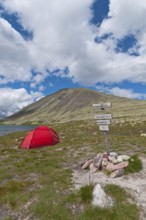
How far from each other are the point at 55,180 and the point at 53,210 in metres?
3.39

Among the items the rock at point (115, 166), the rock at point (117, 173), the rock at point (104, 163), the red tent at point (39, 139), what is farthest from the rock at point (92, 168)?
the red tent at point (39, 139)

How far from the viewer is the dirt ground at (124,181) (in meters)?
10.7

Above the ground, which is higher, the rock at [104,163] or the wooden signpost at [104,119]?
the wooden signpost at [104,119]

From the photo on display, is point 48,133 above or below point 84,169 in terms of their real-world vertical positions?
above

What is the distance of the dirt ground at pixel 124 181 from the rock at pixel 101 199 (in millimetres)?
1349

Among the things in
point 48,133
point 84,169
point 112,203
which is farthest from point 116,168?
point 48,133

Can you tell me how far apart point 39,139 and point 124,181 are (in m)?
16.4

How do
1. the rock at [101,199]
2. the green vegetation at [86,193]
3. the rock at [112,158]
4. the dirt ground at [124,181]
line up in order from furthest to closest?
1. the rock at [112,158]
2. the dirt ground at [124,181]
3. the green vegetation at [86,193]
4. the rock at [101,199]

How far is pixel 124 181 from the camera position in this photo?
12.3m

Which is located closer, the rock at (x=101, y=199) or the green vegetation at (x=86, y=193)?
→ the rock at (x=101, y=199)

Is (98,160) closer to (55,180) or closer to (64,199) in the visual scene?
(55,180)

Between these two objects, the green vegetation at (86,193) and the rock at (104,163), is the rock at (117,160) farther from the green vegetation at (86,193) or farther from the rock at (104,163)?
the green vegetation at (86,193)

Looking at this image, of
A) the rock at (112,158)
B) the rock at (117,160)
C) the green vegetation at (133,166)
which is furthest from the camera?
the rock at (112,158)

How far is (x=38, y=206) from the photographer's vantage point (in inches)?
380
